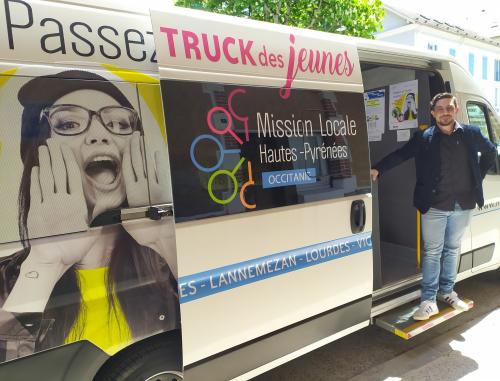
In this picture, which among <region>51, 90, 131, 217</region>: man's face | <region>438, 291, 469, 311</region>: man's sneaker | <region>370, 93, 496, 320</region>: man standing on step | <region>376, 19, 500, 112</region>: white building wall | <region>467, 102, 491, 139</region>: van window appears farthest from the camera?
<region>376, 19, 500, 112</region>: white building wall

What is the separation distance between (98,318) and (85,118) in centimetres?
90

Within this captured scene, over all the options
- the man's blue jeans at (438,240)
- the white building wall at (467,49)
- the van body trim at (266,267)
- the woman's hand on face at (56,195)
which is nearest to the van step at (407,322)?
the man's blue jeans at (438,240)

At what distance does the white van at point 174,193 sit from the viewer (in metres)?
1.67

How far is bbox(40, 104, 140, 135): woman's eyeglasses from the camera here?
1.72m

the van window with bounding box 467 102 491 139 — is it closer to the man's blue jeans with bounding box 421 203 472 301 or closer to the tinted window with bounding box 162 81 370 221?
the man's blue jeans with bounding box 421 203 472 301

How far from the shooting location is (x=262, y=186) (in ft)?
7.45

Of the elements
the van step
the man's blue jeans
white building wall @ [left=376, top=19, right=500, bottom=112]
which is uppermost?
white building wall @ [left=376, top=19, right=500, bottom=112]

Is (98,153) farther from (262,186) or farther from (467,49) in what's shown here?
(467,49)

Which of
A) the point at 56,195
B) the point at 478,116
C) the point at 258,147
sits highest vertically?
the point at 478,116

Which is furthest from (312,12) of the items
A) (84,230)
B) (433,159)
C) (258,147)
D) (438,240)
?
(84,230)

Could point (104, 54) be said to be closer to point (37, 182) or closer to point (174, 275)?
point (37, 182)

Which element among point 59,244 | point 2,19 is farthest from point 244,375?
point 2,19

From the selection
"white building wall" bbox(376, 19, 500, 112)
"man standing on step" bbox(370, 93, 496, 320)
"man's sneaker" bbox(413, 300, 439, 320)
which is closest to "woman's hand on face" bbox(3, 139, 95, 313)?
"man standing on step" bbox(370, 93, 496, 320)

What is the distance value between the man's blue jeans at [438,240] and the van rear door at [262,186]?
2.68ft
